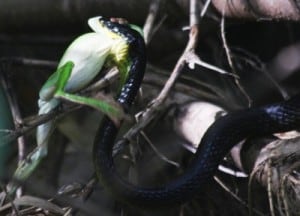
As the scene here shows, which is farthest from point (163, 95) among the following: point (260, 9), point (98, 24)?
point (260, 9)

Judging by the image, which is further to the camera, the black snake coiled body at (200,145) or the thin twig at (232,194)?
the thin twig at (232,194)

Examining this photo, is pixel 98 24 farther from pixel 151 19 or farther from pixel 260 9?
pixel 260 9

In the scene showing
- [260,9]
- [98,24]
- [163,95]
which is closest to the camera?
[98,24]

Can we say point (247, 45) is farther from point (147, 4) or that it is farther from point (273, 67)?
point (147, 4)

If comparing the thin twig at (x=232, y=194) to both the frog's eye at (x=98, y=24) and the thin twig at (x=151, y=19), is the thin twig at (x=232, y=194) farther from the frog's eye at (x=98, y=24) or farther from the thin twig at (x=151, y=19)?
the frog's eye at (x=98, y=24)

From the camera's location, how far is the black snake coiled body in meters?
2.02

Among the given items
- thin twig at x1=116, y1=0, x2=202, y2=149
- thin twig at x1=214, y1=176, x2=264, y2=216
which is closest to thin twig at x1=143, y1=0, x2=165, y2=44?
thin twig at x1=116, y1=0, x2=202, y2=149

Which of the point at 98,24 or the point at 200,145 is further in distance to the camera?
the point at 200,145

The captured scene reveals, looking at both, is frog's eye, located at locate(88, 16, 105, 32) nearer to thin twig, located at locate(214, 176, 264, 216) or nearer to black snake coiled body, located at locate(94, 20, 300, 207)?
black snake coiled body, located at locate(94, 20, 300, 207)

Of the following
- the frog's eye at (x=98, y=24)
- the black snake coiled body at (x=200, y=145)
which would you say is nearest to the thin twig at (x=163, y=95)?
the black snake coiled body at (x=200, y=145)

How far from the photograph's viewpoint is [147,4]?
288 cm

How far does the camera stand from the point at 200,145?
2.31 metres

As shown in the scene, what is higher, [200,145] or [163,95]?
[163,95]

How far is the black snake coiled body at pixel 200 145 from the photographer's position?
2.02 meters
